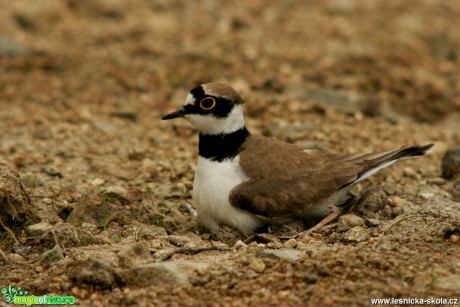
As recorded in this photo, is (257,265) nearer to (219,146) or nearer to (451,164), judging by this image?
(219,146)

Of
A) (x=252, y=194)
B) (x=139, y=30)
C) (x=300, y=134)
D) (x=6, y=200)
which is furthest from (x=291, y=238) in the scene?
(x=139, y=30)

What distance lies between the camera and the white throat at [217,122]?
6195 mm

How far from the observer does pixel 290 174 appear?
6176mm

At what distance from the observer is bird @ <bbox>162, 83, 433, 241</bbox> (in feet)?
19.7

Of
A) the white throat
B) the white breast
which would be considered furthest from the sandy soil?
the white throat

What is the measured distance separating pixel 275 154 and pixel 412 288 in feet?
6.64

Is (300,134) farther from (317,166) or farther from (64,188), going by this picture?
(64,188)

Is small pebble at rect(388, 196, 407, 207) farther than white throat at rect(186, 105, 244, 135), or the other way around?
small pebble at rect(388, 196, 407, 207)

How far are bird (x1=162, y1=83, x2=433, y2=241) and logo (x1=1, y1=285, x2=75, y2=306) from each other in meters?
1.72

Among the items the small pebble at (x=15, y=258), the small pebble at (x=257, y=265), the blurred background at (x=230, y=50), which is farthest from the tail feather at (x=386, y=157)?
the small pebble at (x=15, y=258)

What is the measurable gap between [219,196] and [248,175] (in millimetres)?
302

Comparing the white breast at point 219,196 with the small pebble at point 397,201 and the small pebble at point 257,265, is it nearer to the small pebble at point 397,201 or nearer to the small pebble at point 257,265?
the small pebble at point 257,265

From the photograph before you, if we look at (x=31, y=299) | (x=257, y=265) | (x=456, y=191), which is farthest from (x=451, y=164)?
(x=31, y=299)

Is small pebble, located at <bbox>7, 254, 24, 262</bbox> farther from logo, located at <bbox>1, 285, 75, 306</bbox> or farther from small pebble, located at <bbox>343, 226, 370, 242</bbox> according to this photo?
small pebble, located at <bbox>343, 226, 370, 242</bbox>
